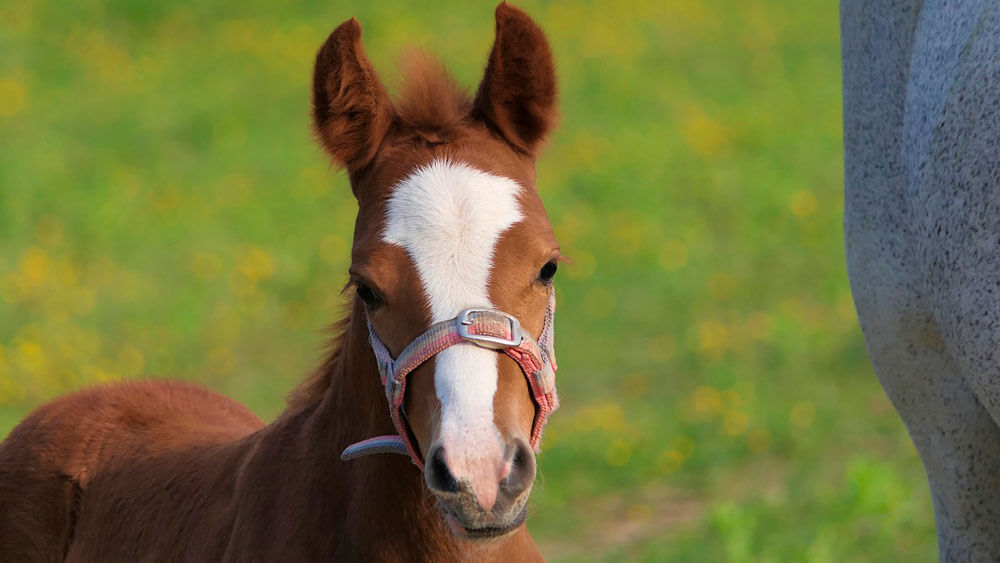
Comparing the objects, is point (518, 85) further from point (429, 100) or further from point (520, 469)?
point (520, 469)

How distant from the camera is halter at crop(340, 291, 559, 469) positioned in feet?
7.06

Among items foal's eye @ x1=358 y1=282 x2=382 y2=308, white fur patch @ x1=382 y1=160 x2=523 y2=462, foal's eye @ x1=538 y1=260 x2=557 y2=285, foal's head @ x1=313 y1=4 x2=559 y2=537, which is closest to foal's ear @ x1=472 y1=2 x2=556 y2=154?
foal's head @ x1=313 y1=4 x2=559 y2=537

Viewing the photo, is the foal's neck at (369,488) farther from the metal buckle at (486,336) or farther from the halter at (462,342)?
the metal buckle at (486,336)

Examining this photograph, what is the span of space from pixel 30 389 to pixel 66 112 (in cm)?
581

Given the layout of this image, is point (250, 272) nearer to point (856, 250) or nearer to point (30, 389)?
point (30, 389)

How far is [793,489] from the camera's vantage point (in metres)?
5.87

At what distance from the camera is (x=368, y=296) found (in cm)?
231

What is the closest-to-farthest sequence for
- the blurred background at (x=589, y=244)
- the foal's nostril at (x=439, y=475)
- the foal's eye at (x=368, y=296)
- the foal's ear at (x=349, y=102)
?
1. the foal's nostril at (x=439, y=475)
2. the foal's eye at (x=368, y=296)
3. the foal's ear at (x=349, y=102)
4. the blurred background at (x=589, y=244)

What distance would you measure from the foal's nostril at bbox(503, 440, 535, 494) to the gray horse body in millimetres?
848

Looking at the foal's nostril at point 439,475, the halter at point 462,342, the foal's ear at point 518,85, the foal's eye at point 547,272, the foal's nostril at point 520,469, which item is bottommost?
the foal's nostril at point 439,475

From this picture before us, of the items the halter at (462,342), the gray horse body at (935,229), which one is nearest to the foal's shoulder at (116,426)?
the halter at (462,342)

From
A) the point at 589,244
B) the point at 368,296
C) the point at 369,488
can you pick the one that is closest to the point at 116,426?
the point at 369,488

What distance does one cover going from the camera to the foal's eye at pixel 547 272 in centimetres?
232

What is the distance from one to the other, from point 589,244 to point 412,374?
25.8 ft
